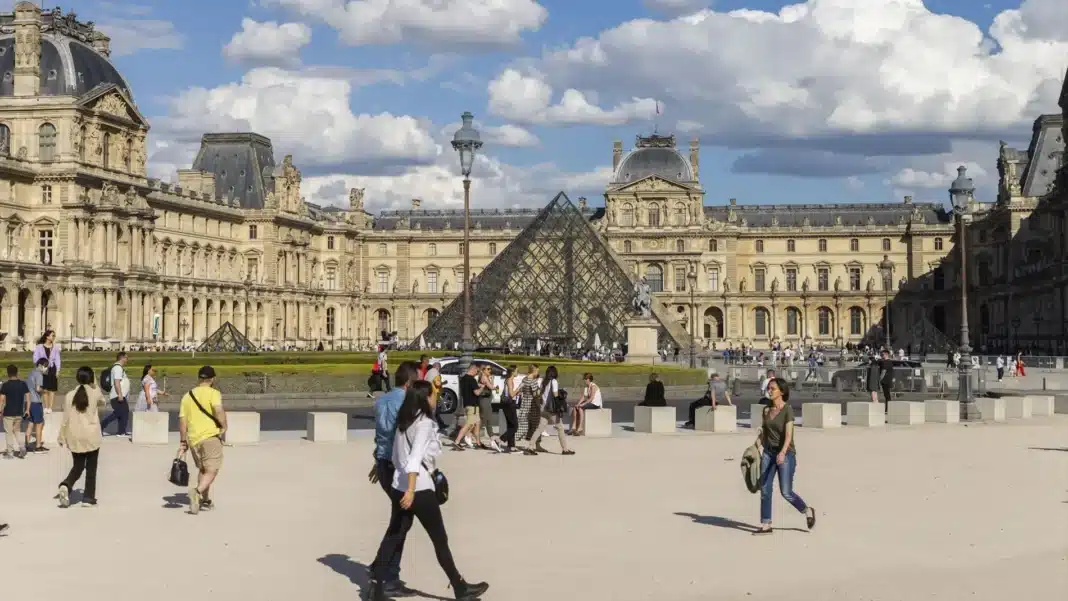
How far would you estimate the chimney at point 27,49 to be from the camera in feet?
201

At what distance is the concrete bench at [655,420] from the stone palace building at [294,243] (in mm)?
35598

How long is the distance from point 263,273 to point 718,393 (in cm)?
6167

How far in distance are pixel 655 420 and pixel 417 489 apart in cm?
1447

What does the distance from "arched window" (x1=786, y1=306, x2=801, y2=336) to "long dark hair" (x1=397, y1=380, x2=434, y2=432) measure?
94595mm

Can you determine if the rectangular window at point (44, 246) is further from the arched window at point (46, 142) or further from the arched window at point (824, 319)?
the arched window at point (824, 319)

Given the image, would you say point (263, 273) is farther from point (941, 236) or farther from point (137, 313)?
point (941, 236)

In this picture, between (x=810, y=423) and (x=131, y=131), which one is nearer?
(x=810, y=423)

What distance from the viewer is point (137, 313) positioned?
218 feet

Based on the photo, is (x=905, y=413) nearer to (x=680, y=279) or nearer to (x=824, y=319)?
(x=680, y=279)

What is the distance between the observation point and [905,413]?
83.4 feet

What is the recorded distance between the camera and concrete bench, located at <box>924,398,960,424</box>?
25.8 m

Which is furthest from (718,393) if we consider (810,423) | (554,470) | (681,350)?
(681,350)

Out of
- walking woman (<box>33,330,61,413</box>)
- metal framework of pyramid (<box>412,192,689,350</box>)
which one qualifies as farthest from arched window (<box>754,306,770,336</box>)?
walking woman (<box>33,330,61,413</box>)

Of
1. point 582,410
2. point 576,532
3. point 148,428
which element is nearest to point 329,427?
point 148,428
